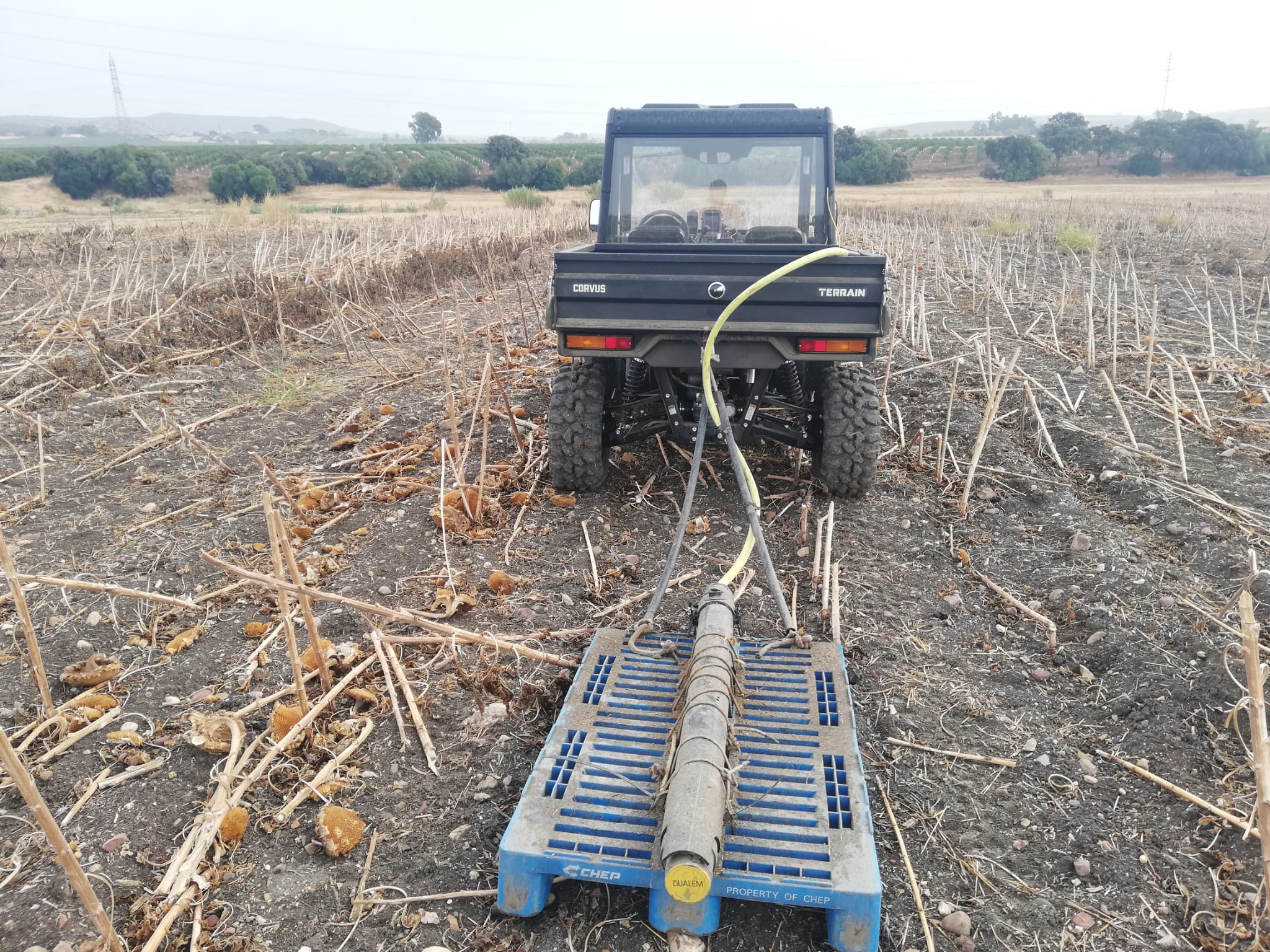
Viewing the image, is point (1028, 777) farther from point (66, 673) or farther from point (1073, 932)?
point (66, 673)

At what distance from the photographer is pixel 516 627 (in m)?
3.72

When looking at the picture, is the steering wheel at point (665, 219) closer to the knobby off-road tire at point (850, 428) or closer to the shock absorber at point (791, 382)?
the shock absorber at point (791, 382)

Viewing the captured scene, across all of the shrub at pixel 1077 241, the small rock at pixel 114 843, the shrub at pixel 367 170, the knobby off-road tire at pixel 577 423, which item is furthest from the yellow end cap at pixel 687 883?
the shrub at pixel 367 170

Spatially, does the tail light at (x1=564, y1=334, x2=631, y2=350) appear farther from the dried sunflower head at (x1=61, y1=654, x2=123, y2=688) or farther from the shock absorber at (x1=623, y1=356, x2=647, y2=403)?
the dried sunflower head at (x1=61, y1=654, x2=123, y2=688)

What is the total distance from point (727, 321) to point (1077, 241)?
616 inches

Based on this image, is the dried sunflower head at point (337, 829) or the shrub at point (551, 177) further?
the shrub at point (551, 177)

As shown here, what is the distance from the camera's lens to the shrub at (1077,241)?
16391 millimetres

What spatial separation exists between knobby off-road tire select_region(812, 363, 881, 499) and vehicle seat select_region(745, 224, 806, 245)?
47.0 inches

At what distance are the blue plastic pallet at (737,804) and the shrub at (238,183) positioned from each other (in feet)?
135

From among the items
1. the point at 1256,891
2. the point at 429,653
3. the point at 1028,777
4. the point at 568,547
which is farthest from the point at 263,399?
the point at 1256,891

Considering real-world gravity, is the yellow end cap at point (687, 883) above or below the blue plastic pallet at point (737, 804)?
above

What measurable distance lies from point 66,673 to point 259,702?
88cm

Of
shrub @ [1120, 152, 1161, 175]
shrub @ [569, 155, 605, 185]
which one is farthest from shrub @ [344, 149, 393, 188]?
shrub @ [1120, 152, 1161, 175]

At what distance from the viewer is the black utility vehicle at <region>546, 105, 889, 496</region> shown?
4.21 metres
